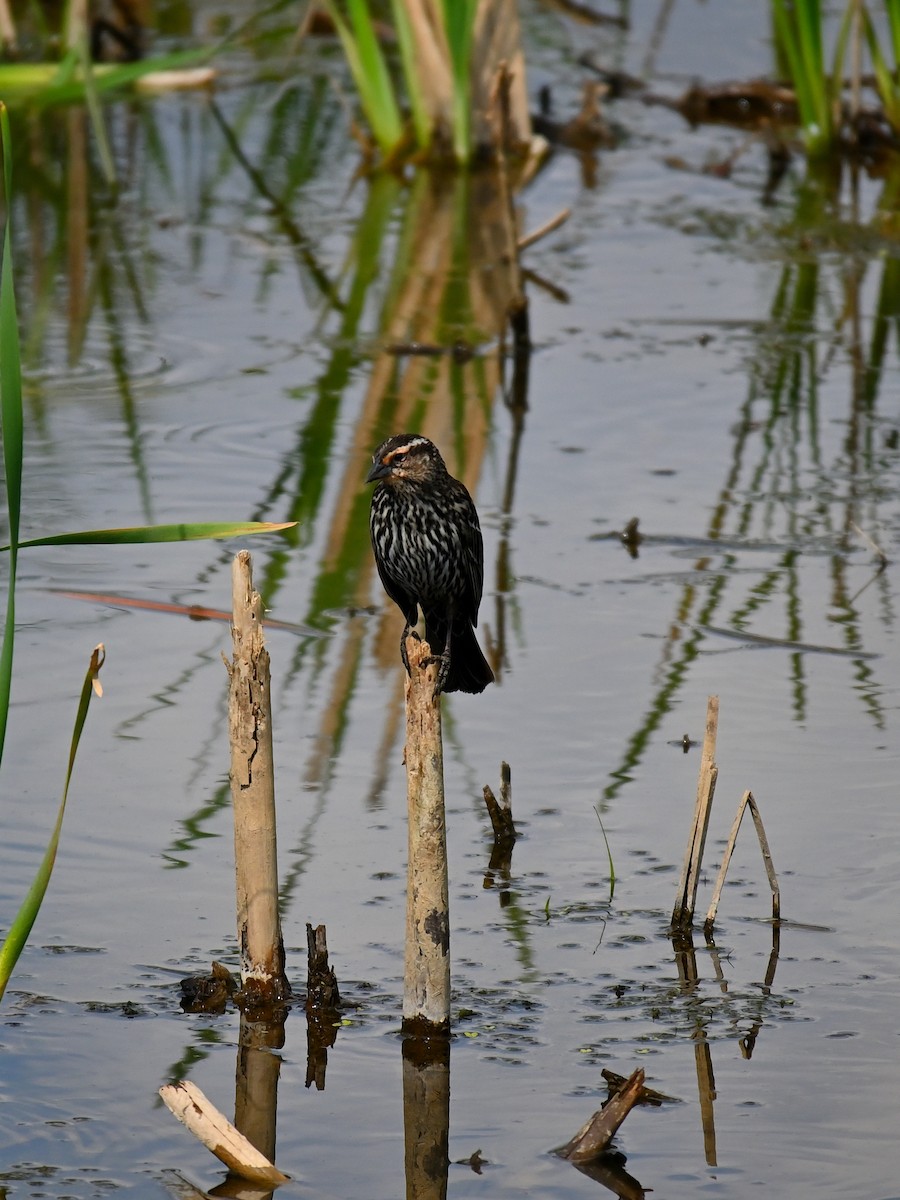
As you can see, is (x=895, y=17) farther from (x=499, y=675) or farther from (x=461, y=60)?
Answer: (x=499, y=675)

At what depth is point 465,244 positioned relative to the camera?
1275 centimetres

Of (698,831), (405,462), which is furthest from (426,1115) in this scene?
(405,462)

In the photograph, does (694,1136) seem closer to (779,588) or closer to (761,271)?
(779,588)

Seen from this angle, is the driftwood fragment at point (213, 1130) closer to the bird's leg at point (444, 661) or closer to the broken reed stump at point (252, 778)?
the broken reed stump at point (252, 778)

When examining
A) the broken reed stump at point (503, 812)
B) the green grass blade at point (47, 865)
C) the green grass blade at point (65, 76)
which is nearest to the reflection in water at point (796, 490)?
the broken reed stump at point (503, 812)

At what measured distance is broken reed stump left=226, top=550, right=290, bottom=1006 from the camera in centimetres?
465

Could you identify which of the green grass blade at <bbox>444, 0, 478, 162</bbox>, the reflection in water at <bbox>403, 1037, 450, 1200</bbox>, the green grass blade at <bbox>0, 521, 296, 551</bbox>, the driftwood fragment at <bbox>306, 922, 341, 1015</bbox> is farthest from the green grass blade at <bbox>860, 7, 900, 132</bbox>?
the green grass blade at <bbox>0, 521, 296, 551</bbox>

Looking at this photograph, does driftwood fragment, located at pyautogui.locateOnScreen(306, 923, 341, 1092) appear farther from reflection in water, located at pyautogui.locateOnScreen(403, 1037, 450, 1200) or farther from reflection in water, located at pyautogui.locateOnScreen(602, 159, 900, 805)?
reflection in water, located at pyautogui.locateOnScreen(602, 159, 900, 805)

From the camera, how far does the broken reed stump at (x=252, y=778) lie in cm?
465

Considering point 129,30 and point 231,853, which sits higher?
point 129,30

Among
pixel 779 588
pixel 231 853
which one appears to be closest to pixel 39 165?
pixel 779 588

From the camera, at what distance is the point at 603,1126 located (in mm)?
4262

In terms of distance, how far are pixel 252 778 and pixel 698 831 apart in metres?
1.17

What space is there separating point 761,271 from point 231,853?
7.48 metres
